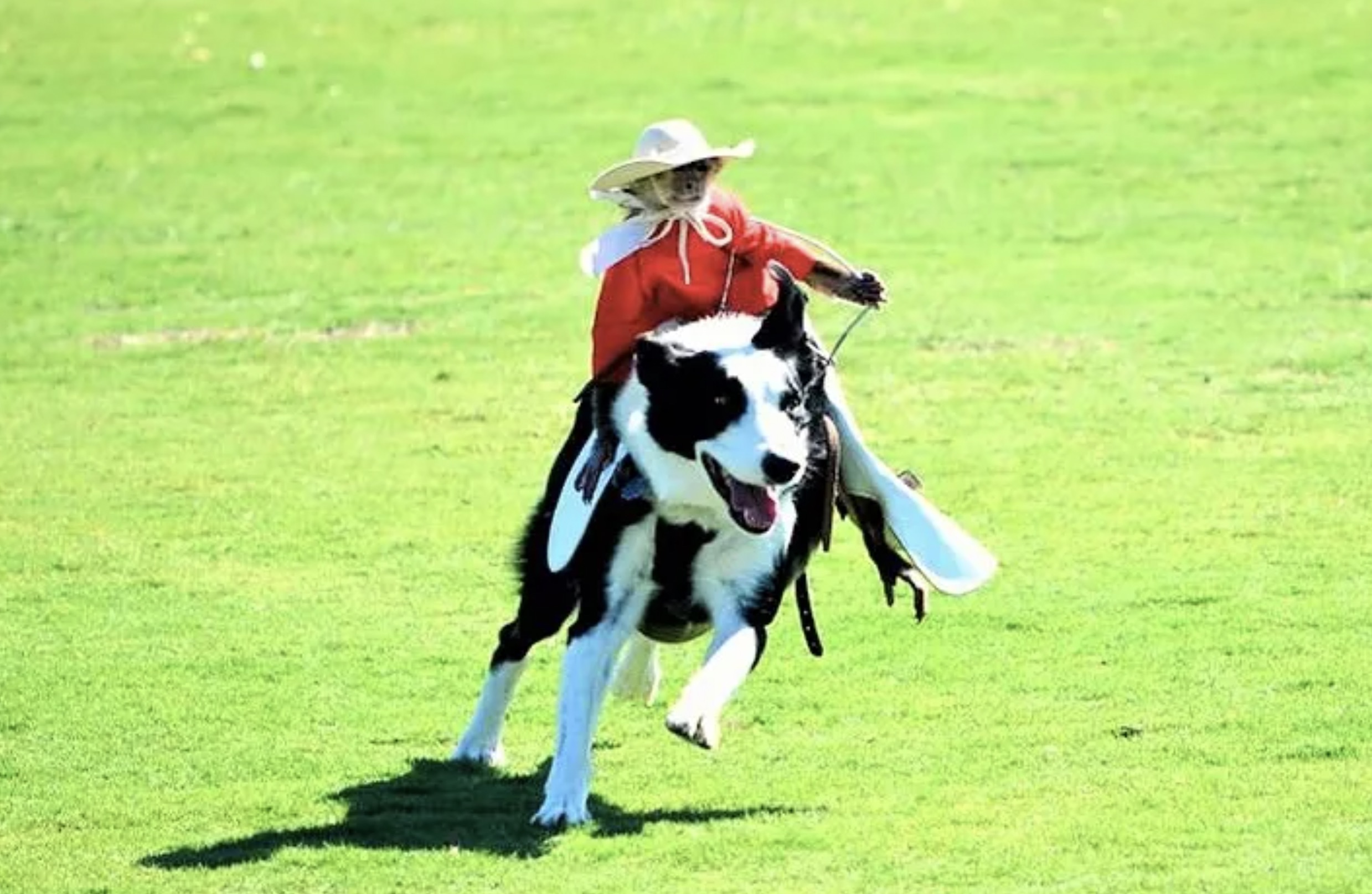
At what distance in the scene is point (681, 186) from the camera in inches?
350

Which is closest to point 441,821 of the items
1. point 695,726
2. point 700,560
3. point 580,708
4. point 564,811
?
point 564,811

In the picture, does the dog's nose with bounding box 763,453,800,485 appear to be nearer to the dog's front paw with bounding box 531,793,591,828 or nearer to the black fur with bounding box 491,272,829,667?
the black fur with bounding box 491,272,829,667

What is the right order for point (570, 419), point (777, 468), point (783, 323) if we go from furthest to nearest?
point (570, 419)
point (783, 323)
point (777, 468)

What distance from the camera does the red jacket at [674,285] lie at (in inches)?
346

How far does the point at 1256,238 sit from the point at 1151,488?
19.2 ft

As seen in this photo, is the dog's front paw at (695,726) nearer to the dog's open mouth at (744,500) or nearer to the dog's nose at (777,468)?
the dog's open mouth at (744,500)

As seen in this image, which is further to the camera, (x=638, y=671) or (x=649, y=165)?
(x=638, y=671)

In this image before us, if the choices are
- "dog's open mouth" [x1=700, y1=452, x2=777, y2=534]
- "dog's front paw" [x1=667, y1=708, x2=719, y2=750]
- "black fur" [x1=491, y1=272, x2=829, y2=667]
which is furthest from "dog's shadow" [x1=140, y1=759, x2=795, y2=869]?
"dog's open mouth" [x1=700, y1=452, x2=777, y2=534]

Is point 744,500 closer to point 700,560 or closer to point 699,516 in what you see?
point 699,516

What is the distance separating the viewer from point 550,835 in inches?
334

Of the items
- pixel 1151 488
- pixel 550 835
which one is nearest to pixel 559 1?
pixel 1151 488

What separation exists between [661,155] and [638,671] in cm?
182

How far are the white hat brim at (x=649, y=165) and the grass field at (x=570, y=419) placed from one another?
5.58 feet

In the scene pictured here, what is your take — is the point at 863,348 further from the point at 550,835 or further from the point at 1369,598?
the point at 550,835
